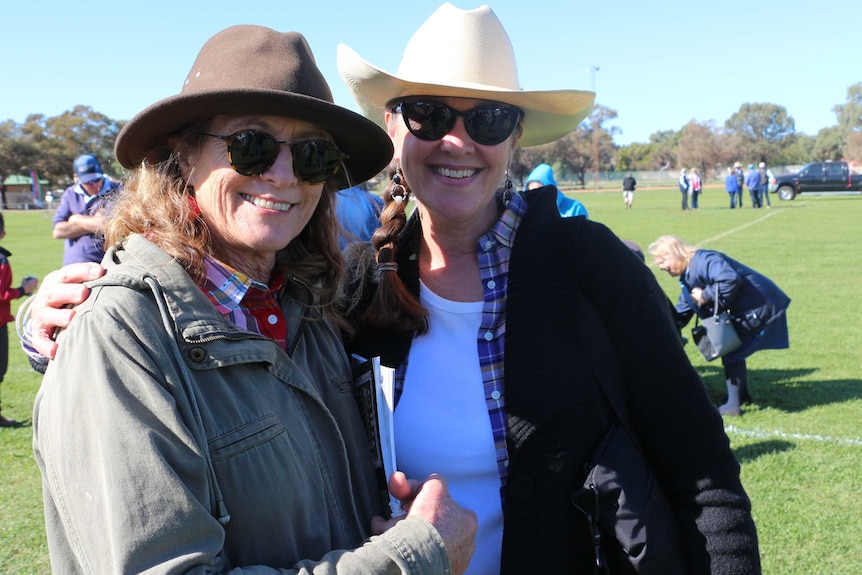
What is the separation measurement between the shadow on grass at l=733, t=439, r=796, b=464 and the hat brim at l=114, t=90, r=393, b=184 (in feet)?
16.4

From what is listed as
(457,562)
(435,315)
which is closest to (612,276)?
(435,315)

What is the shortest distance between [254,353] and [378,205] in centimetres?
199

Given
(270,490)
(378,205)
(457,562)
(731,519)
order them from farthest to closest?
(378,205)
(731,519)
(457,562)
(270,490)

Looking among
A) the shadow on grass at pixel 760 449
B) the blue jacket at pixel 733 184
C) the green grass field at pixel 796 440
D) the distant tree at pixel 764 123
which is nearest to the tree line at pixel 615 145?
the distant tree at pixel 764 123

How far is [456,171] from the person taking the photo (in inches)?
88.7

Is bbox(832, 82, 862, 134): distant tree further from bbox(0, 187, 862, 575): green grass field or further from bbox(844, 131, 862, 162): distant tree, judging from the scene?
bbox(0, 187, 862, 575): green grass field

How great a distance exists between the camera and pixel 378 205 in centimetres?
344

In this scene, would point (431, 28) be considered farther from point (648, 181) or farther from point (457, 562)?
point (648, 181)

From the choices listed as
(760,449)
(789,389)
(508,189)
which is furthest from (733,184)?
(508,189)

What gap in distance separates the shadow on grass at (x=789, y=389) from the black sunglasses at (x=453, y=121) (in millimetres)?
5843

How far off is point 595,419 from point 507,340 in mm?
322

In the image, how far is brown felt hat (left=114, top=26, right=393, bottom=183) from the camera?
1.64 meters

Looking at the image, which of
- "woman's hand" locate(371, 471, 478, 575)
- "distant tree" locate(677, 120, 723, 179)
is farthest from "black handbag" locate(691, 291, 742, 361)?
"distant tree" locate(677, 120, 723, 179)

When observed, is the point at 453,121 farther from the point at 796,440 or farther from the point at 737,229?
the point at 737,229
